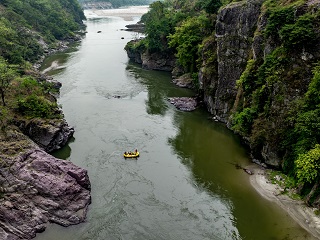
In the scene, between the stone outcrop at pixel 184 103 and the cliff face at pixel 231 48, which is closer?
the cliff face at pixel 231 48

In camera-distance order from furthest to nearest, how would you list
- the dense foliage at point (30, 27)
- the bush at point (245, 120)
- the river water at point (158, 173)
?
1. the dense foliage at point (30, 27)
2. the bush at point (245, 120)
3. the river water at point (158, 173)

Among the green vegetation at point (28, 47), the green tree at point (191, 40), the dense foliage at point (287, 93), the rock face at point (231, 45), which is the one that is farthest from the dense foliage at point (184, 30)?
the green vegetation at point (28, 47)

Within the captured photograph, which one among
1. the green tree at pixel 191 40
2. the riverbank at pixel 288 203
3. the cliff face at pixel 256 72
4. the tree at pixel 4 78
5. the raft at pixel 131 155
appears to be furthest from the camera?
the green tree at pixel 191 40

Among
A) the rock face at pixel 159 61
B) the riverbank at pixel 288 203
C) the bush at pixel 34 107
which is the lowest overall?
the rock face at pixel 159 61

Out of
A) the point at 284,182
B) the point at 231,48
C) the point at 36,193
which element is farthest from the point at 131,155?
the point at 231,48

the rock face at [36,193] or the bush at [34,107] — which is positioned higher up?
the bush at [34,107]

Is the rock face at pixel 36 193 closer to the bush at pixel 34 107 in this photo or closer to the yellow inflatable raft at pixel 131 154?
the yellow inflatable raft at pixel 131 154

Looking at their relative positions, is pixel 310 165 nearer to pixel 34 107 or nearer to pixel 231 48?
pixel 231 48

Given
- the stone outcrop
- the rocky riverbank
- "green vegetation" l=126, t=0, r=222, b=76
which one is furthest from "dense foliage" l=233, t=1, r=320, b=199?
the rocky riverbank
